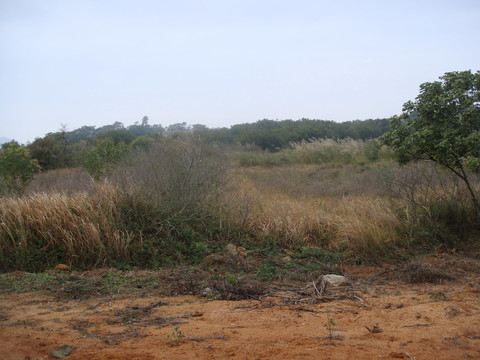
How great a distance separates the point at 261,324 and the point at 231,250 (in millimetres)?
3774

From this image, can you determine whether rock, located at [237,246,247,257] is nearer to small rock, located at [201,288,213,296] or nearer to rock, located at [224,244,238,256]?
rock, located at [224,244,238,256]

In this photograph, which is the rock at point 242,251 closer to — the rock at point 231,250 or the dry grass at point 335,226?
the rock at point 231,250

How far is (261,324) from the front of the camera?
13.1 feet

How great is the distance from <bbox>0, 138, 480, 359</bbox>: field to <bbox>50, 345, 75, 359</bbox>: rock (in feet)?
0.26

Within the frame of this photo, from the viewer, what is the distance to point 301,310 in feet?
14.7

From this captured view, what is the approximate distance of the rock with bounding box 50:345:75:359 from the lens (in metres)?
3.25

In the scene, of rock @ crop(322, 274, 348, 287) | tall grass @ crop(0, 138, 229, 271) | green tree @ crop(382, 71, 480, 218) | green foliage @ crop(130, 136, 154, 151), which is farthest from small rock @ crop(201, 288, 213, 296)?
green foliage @ crop(130, 136, 154, 151)

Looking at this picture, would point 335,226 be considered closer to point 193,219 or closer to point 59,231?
point 193,219

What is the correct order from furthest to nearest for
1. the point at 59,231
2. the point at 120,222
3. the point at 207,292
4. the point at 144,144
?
the point at 144,144 → the point at 120,222 → the point at 59,231 → the point at 207,292

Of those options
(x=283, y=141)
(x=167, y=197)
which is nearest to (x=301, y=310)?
(x=167, y=197)

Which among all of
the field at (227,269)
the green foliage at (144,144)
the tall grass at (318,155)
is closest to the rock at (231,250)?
the field at (227,269)

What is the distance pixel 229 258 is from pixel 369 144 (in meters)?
17.4

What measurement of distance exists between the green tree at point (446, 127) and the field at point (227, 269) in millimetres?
1020

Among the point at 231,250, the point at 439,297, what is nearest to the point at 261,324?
the point at 439,297
